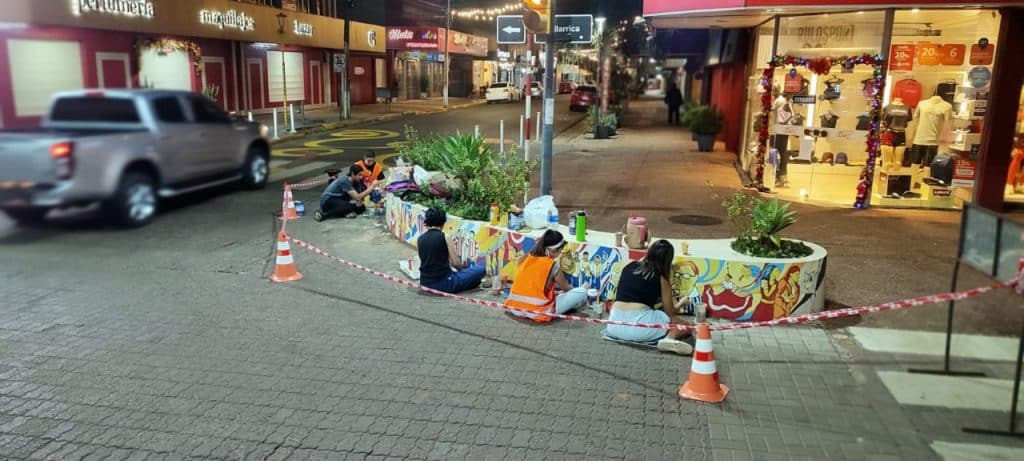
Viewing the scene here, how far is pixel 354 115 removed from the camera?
24203mm

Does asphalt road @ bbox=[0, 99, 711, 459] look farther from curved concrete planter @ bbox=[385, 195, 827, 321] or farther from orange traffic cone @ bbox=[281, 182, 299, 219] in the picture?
orange traffic cone @ bbox=[281, 182, 299, 219]

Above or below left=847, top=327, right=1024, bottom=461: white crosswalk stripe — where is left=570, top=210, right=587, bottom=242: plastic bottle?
above

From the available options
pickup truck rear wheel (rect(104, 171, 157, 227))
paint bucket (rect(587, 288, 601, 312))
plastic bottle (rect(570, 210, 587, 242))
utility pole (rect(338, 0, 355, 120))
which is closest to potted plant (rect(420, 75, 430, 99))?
utility pole (rect(338, 0, 355, 120))

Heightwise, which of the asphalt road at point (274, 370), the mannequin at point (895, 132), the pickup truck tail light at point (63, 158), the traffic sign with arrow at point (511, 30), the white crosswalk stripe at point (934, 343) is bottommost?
the asphalt road at point (274, 370)

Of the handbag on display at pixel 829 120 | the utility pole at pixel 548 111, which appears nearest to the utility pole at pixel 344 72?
the utility pole at pixel 548 111

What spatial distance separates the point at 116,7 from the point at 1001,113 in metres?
13.7

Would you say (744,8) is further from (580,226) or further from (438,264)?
(438,264)

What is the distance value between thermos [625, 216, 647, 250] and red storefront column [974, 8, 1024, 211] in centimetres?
830

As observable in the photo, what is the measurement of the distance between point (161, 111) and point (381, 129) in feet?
84.5

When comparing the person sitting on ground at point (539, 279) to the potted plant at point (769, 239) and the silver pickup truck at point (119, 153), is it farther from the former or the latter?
the silver pickup truck at point (119, 153)

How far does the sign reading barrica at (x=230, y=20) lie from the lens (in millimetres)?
2869

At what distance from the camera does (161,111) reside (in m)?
2.49

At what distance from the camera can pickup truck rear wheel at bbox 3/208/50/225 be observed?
2.35 metres

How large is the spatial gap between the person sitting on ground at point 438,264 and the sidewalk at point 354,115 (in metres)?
1.60
